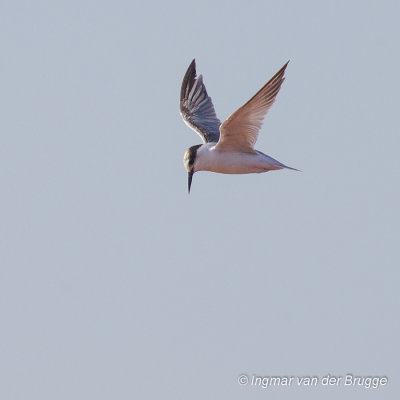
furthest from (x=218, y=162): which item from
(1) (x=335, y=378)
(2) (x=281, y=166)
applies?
(1) (x=335, y=378)

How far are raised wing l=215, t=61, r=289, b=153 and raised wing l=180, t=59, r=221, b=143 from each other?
311cm

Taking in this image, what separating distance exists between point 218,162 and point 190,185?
1.09m

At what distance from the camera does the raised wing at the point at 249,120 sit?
61.2 ft

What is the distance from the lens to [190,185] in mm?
21156

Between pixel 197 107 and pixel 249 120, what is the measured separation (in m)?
5.54

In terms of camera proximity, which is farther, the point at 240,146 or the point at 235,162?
the point at 235,162

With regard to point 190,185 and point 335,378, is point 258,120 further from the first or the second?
point 335,378

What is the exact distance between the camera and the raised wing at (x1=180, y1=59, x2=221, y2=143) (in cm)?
2356

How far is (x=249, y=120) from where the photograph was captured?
1920cm

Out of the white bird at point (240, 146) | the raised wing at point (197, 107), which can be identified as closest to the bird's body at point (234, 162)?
the white bird at point (240, 146)

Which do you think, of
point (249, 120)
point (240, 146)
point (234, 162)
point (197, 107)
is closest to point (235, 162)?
point (234, 162)

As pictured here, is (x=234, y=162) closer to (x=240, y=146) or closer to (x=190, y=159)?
(x=240, y=146)

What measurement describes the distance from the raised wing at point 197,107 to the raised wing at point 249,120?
3.11 m

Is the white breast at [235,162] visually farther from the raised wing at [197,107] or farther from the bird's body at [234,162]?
the raised wing at [197,107]
